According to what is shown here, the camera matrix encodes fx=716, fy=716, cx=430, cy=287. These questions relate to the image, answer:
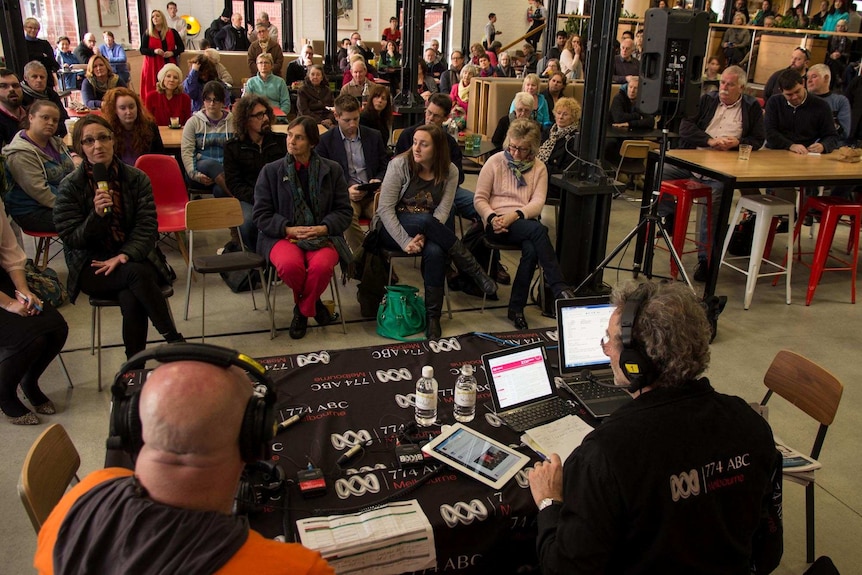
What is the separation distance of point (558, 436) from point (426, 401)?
0.41 meters

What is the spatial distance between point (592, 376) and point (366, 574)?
1.13m

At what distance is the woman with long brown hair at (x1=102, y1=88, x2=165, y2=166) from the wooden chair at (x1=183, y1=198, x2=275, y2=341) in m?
1.05

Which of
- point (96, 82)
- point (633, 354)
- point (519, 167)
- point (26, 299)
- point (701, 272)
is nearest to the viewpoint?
point (633, 354)

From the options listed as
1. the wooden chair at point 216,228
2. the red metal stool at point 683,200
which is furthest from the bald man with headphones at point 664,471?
the red metal stool at point 683,200

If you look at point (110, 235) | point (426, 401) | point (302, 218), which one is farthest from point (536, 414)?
point (110, 235)

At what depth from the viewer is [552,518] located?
171 centimetres

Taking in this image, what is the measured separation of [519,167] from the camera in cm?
458

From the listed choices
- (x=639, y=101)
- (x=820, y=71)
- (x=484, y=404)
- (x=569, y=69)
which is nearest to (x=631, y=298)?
(x=484, y=404)

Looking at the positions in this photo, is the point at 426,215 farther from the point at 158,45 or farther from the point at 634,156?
the point at 158,45

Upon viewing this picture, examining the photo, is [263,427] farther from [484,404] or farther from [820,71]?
[820,71]

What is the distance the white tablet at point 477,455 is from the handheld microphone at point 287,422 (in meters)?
0.44

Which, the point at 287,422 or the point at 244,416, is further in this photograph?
the point at 287,422

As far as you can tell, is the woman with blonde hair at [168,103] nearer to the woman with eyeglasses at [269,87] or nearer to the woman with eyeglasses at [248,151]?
the woman with eyeglasses at [269,87]

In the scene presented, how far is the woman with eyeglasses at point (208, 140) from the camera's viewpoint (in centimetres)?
526
